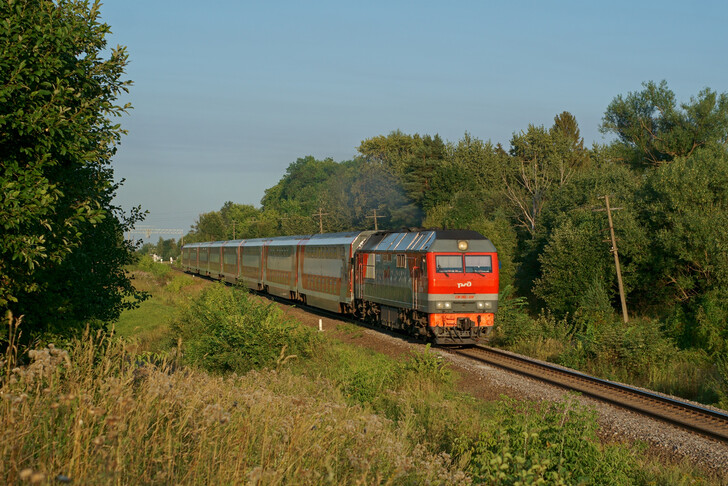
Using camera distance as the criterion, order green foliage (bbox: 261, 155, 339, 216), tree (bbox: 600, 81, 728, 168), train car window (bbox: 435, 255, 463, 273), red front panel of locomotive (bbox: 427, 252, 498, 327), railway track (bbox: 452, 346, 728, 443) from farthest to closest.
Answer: green foliage (bbox: 261, 155, 339, 216) → tree (bbox: 600, 81, 728, 168) → train car window (bbox: 435, 255, 463, 273) → red front panel of locomotive (bbox: 427, 252, 498, 327) → railway track (bbox: 452, 346, 728, 443)

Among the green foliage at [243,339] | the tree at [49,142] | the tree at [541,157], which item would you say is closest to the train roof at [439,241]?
the green foliage at [243,339]

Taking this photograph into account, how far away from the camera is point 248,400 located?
22.2 ft

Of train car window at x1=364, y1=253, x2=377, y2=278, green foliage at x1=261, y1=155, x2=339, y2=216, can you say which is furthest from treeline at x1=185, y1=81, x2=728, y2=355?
green foliage at x1=261, y1=155, x2=339, y2=216

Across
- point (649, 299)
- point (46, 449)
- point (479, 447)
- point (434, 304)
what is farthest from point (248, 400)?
point (649, 299)

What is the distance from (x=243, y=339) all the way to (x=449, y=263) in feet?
22.3

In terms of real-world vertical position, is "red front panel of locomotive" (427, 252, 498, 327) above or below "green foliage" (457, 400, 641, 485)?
above

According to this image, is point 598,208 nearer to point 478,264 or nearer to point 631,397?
point 478,264

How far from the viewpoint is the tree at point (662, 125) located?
167ft

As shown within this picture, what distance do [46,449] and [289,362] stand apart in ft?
40.2

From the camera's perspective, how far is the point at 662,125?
5416 centimetres

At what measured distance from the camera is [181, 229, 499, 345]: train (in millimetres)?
19281

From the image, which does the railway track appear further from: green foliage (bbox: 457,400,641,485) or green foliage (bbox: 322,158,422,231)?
green foliage (bbox: 322,158,422,231)

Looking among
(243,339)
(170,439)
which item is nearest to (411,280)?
(243,339)

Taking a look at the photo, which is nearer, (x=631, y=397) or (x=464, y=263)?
(x=631, y=397)
